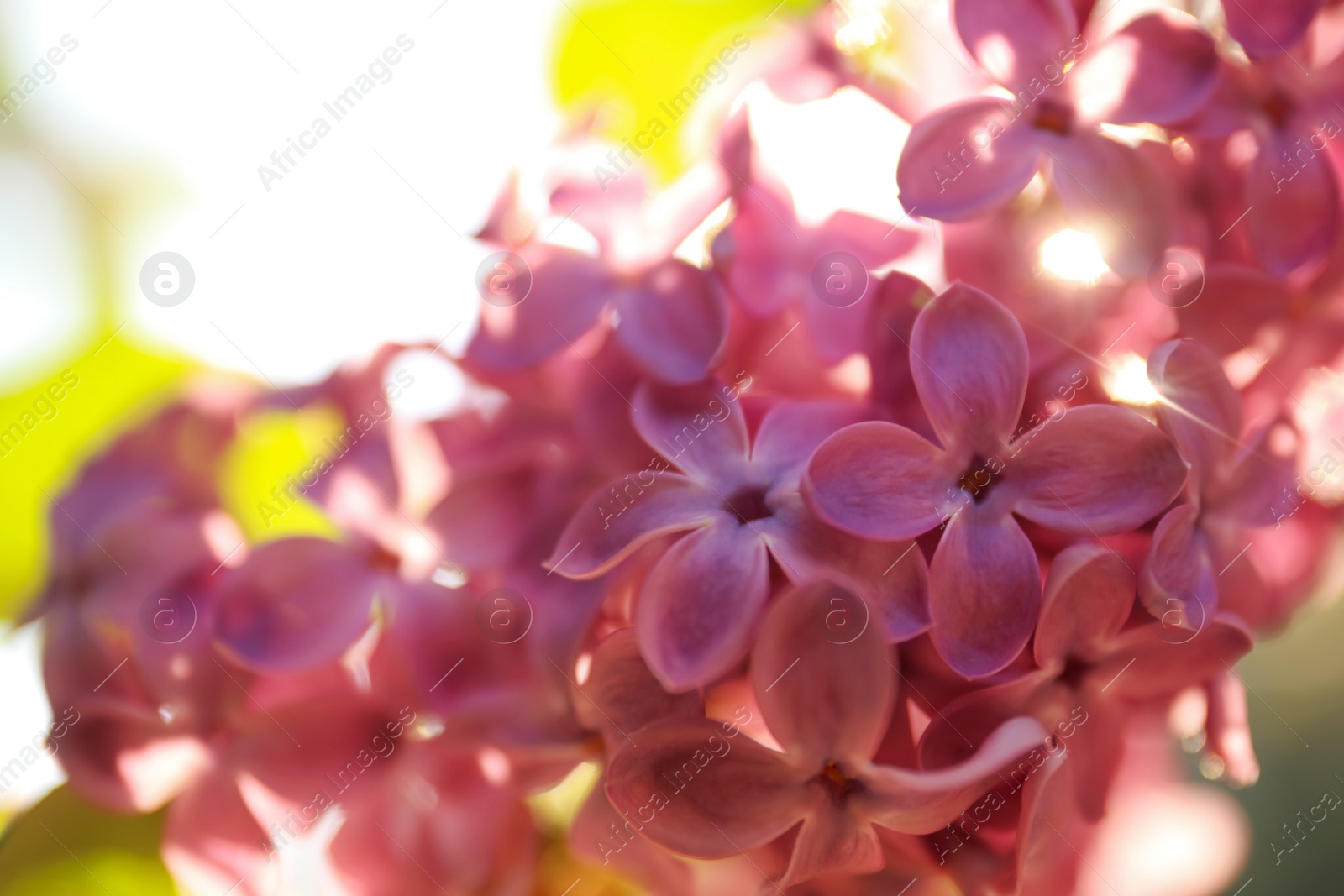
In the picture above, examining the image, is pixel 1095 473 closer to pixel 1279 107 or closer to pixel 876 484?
pixel 876 484

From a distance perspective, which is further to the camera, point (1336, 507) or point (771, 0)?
point (771, 0)

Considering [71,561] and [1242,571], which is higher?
[71,561]

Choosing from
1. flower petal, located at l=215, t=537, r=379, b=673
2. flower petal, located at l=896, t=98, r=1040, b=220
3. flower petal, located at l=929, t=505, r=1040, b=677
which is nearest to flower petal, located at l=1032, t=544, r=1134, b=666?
flower petal, located at l=929, t=505, r=1040, b=677

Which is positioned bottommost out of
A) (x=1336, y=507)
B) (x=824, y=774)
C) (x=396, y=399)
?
(x=1336, y=507)

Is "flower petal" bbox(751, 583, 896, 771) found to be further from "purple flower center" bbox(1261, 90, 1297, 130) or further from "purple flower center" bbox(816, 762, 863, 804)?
"purple flower center" bbox(1261, 90, 1297, 130)

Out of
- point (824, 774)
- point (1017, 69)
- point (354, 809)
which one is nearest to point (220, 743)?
point (354, 809)

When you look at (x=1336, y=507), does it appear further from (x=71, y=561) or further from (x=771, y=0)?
(x=71, y=561)

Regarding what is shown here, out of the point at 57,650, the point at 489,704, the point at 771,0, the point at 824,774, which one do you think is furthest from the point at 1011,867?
the point at 771,0

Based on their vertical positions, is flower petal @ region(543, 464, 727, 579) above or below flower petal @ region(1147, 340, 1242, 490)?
above
